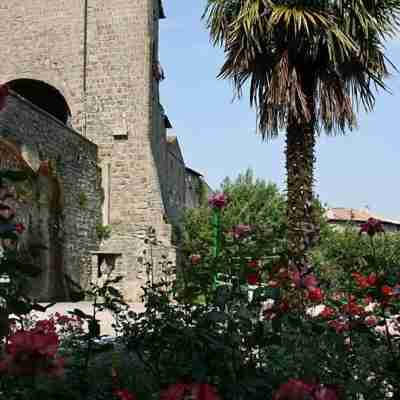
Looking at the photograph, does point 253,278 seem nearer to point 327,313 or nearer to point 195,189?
point 327,313

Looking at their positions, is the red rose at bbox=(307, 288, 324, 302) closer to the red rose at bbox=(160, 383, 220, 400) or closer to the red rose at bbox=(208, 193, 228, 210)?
the red rose at bbox=(208, 193, 228, 210)

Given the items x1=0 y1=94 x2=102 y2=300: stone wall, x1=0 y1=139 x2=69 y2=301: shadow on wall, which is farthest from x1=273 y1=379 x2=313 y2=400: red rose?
x1=0 y1=94 x2=102 y2=300: stone wall

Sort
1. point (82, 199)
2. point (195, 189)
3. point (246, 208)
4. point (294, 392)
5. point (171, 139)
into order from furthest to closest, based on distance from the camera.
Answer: point (195, 189) → point (171, 139) → point (246, 208) → point (82, 199) → point (294, 392)

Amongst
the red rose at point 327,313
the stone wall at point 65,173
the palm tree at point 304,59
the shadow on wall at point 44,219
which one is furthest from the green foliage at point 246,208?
the red rose at point 327,313

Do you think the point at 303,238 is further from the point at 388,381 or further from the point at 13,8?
the point at 13,8

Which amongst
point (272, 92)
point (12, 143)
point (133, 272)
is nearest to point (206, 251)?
point (272, 92)

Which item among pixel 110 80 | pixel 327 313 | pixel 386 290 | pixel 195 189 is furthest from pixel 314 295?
pixel 195 189

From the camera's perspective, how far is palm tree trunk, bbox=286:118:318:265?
23.4ft

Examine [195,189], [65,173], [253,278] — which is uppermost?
[195,189]

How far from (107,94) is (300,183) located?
472 inches

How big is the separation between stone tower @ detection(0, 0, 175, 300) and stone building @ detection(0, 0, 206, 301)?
3 centimetres

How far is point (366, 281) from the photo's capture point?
123 inches

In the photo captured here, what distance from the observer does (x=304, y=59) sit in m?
8.18

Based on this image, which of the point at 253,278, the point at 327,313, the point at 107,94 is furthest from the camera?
the point at 107,94
